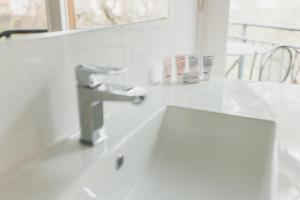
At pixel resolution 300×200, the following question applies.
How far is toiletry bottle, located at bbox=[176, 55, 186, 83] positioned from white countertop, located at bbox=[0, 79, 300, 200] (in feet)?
0.16

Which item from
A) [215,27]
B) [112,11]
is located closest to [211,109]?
[112,11]

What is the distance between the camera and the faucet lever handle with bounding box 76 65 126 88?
0.67 m

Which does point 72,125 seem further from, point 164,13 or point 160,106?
point 164,13

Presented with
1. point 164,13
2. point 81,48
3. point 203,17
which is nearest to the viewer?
point 81,48

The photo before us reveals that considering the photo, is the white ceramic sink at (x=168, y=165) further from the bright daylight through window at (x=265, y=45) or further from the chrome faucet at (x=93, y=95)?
the bright daylight through window at (x=265, y=45)

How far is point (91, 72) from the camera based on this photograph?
68 cm

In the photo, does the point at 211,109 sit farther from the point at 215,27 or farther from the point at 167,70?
the point at 215,27

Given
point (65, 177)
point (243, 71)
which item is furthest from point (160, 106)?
point (243, 71)

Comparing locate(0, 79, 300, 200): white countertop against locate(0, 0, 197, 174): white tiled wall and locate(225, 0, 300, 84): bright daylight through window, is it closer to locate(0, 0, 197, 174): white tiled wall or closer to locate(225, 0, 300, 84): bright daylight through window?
locate(0, 0, 197, 174): white tiled wall

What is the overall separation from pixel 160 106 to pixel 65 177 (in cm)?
48

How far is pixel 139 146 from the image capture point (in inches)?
34.1

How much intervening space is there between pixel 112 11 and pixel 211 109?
44 cm

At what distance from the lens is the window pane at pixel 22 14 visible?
2.03ft

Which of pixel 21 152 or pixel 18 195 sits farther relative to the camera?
pixel 21 152
